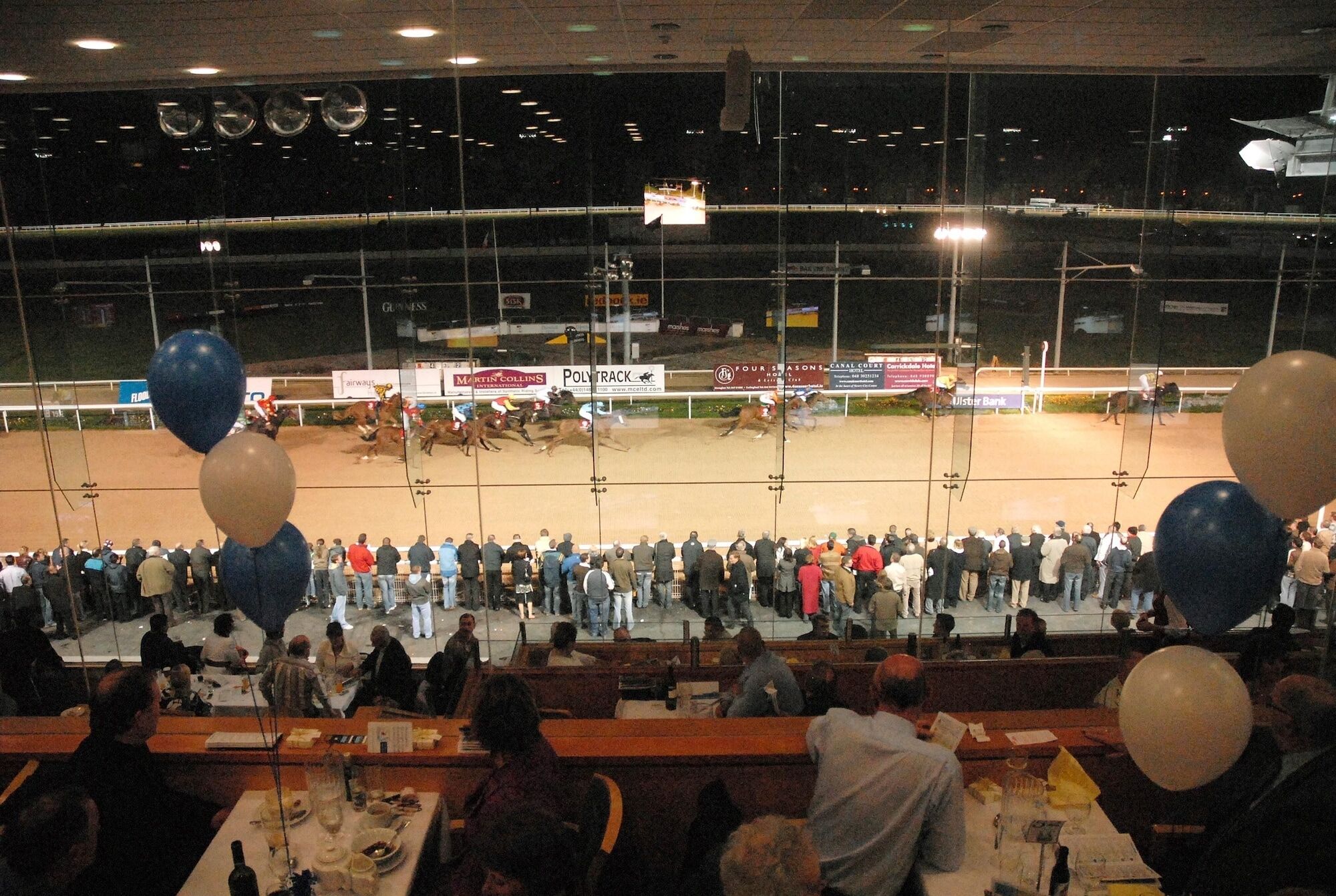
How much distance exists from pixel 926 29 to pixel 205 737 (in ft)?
14.0

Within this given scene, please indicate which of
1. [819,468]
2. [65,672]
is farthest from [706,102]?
[65,672]

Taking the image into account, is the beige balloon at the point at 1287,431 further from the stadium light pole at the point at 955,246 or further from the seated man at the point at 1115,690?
the stadium light pole at the point at 955,246

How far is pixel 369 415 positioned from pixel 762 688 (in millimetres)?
9297

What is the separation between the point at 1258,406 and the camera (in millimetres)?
2201

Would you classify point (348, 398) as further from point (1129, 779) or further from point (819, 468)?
point (1129, 779)

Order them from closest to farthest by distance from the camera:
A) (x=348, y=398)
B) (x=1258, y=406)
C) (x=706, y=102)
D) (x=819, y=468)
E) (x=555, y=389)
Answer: (x=1258, y=406)
(x=819, y=468)
(x=555, y=389)
(x=348, y=398)
(x=706, y=102)

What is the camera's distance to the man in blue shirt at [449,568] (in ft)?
24.7

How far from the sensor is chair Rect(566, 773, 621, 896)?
1.98 metres

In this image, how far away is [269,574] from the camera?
335 cm

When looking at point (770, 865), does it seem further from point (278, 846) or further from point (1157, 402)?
point (1157, 402)

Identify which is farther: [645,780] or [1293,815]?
[645,780]

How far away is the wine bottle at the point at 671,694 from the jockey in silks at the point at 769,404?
7526 mm

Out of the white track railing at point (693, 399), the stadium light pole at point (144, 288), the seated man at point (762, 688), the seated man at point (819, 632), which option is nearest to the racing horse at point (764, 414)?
the white track railing at point (693, 399)

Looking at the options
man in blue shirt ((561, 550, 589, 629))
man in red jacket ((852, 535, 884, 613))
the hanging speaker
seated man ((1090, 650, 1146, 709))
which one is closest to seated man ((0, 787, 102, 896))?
seated man ((1090, 650, 1146, 709))
